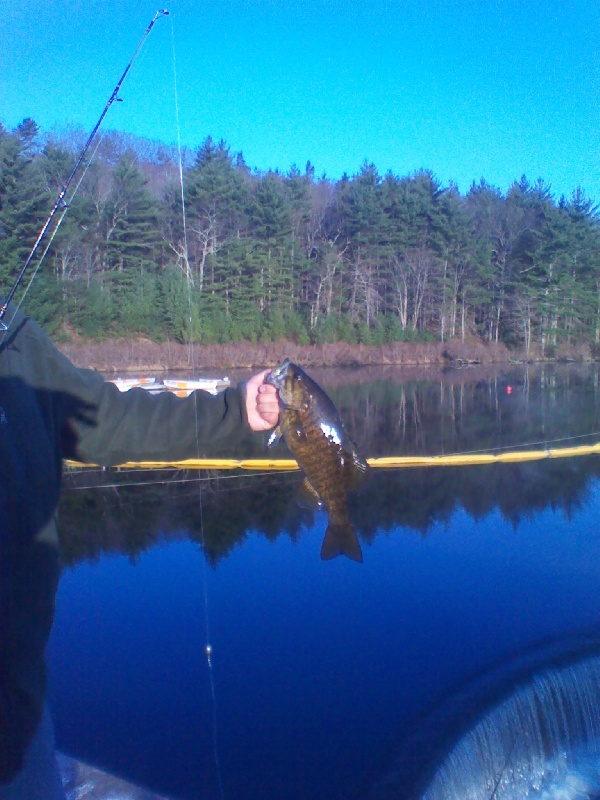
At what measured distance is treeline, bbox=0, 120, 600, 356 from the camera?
269 inches

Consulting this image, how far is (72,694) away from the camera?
4762 millimetres

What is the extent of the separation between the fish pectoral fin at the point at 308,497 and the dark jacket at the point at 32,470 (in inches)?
23.5

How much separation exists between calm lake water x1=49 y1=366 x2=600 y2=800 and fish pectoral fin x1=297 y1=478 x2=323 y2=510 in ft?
8.17

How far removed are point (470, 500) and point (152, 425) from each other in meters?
6.42

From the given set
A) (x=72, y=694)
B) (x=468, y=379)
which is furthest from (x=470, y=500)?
(x=468, y=379)

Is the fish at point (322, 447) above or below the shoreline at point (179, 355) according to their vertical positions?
below

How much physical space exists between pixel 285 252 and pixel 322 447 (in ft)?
33.0

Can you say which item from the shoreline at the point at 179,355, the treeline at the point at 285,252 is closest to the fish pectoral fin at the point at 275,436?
the treeline at the point at 285,252

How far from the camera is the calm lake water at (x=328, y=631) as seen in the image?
4324 millimetres

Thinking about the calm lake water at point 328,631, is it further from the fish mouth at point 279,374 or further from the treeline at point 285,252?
the fish mouth at point 279,374

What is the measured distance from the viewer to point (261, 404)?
2.27 m

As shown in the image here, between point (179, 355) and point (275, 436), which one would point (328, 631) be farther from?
point (179, 355)

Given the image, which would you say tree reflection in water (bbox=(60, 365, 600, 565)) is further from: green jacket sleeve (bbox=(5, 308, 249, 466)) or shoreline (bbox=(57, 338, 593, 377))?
green jacket sleeve (bbox=(5, 308, 249, 466))

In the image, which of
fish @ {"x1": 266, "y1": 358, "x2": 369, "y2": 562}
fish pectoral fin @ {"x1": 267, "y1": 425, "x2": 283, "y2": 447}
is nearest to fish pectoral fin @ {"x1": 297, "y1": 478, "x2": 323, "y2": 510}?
fish @ {"x1": 266, "y1": 358, "x2": 369, "y2": 562}
